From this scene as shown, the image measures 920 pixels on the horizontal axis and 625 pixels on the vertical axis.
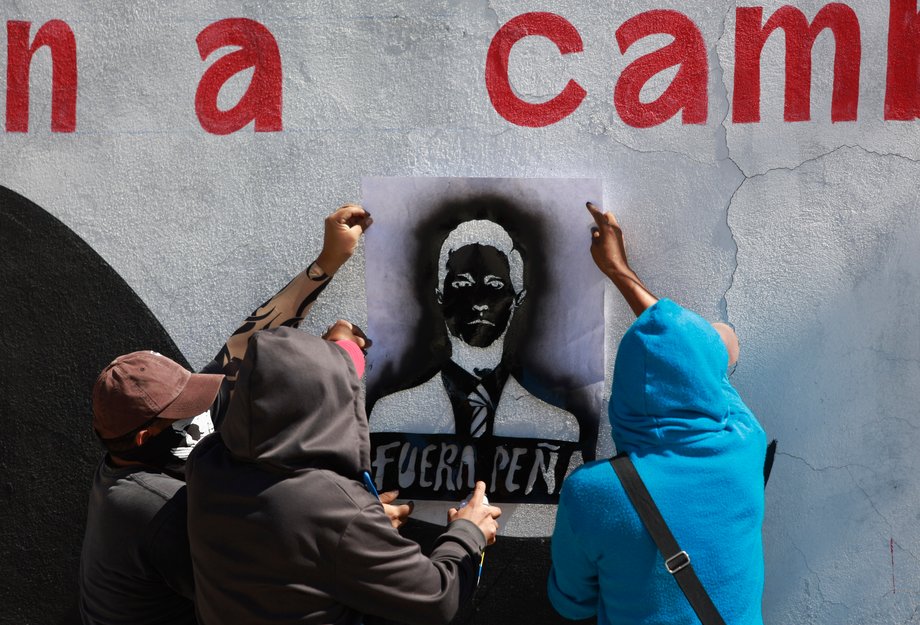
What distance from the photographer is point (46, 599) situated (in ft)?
9.50

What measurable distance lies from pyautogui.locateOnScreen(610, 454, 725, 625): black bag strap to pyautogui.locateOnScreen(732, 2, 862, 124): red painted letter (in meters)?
1.41

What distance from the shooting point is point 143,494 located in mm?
2000

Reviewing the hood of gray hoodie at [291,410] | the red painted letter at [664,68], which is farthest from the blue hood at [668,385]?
the red painted letter at [664,68]

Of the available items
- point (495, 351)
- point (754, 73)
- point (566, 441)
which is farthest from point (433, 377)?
point (754, 73)

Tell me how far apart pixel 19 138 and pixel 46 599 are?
170 cm

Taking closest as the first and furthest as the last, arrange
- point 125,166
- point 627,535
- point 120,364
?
point 627,535 → point 120,364 → point 125,166

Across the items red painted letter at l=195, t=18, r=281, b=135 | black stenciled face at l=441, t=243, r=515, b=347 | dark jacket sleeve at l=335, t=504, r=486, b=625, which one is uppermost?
red painted letter at l=195, t=18, r=281, b=135

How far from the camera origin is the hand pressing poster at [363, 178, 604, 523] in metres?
2.71

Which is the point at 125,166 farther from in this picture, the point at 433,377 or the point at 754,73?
the point at 754,73

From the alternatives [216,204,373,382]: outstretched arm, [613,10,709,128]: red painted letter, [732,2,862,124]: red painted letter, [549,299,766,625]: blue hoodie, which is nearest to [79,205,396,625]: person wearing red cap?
[216,204,373,382]: outstretched arm

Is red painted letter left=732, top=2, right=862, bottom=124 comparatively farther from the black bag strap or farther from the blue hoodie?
the black bag strap

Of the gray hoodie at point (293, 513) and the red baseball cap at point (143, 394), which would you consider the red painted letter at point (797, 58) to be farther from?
the red baseball cap at point (143, 394)

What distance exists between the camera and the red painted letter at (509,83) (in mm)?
2633

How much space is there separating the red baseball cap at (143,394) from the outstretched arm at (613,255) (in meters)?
1.31
